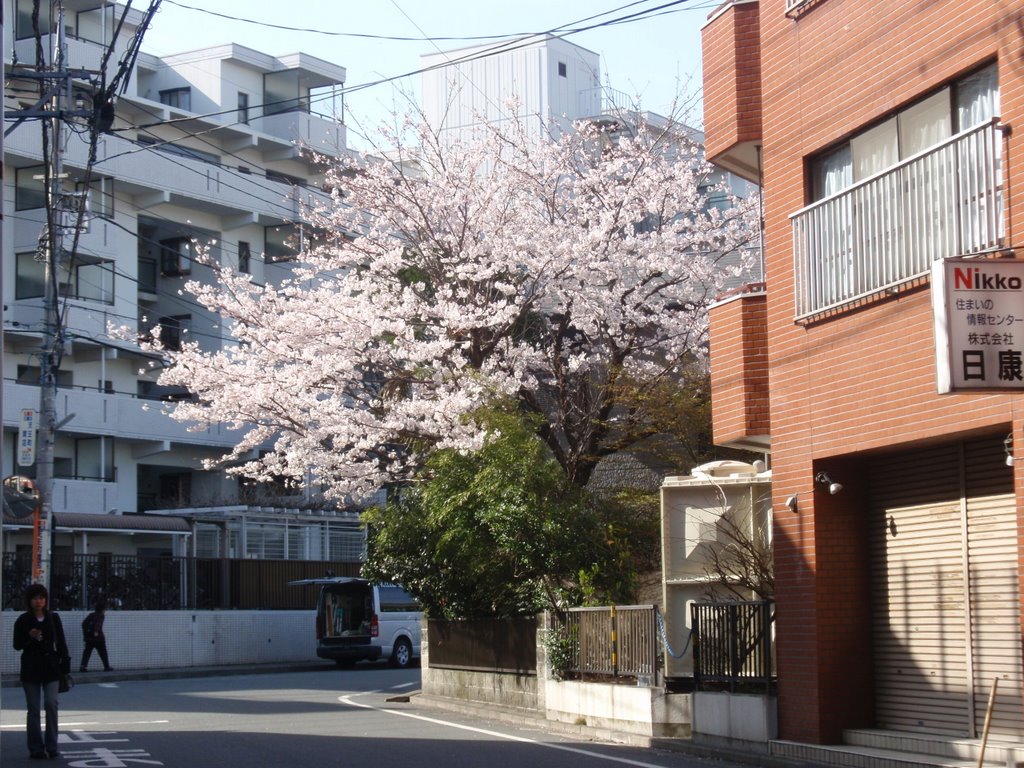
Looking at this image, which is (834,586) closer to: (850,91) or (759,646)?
(759,646)

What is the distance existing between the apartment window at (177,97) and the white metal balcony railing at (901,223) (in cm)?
3678

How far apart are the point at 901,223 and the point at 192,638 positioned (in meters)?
25.6

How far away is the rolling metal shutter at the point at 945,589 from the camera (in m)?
11.3

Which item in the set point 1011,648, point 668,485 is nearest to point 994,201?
point 1011,648

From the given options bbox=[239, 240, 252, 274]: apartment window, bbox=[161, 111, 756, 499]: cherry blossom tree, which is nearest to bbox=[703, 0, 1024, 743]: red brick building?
bbox=[161, 111, 756, 499]: cherry blossom tree

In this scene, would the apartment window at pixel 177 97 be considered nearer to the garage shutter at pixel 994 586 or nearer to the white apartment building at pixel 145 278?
the white apartment building at pixel 145 278

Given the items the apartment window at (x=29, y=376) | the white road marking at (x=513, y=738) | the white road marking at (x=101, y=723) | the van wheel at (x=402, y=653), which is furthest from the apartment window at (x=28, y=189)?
the white road marking at (x=101, y=723)

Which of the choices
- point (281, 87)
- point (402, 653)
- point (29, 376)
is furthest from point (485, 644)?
point (281, 87)

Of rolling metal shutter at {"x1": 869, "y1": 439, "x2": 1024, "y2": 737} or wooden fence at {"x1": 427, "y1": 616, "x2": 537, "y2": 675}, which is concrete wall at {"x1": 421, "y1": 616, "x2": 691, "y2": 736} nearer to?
wooden fence at {"x1": 427, "y1": 616, "x2": 537, "y2": 675}

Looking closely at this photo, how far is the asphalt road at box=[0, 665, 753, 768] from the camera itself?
42.3 feet

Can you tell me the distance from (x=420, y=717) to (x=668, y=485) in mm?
5544

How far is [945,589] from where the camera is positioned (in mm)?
12109

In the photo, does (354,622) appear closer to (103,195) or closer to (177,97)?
(103,195)

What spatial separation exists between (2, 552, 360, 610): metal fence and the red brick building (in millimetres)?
20949
